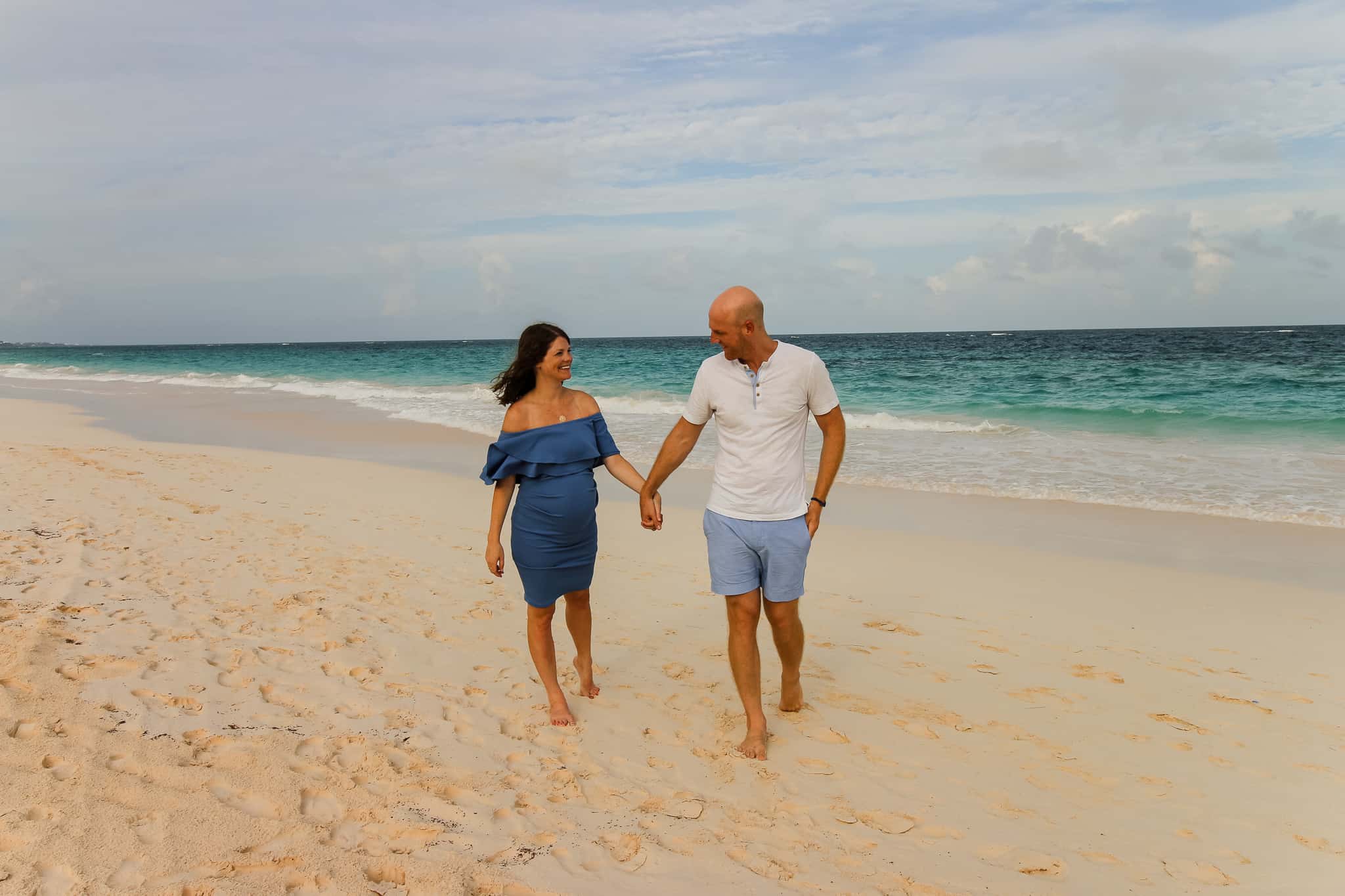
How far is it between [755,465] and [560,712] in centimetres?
153

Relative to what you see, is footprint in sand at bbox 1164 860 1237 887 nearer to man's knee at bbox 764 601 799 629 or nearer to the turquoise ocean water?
man's knee at bbox 764 601 799 629

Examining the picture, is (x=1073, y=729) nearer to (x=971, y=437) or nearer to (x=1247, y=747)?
(x=1247, y=747)

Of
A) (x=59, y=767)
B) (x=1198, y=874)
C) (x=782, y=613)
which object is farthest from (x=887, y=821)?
(x=59, y=767)

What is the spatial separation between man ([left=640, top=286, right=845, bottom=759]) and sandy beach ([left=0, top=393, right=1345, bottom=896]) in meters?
0.66

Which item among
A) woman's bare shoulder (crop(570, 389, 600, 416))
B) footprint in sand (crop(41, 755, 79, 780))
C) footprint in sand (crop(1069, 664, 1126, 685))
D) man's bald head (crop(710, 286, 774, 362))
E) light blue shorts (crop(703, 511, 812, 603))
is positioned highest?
man's bald head (crop(710, 286, 774, 362))

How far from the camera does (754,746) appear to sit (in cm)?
370

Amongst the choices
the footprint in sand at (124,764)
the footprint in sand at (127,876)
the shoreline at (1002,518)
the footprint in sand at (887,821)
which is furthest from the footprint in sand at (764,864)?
the shoreline at (1002,518)

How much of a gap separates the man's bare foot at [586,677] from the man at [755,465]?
2.96 ft

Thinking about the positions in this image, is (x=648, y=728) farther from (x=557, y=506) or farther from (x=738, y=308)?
(x=738, y=308)

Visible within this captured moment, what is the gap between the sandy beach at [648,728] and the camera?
2807mm

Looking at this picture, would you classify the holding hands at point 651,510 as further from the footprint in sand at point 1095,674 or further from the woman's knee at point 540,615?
the footprint in sand at point 1095,674

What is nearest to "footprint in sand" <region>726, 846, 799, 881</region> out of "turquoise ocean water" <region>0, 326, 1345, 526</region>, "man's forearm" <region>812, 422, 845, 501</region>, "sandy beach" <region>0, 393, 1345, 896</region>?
"sandy beach" <region>0, 393, 1345, 896</region>

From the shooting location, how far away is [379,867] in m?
2.66

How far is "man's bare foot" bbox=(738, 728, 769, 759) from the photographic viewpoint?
368cm
